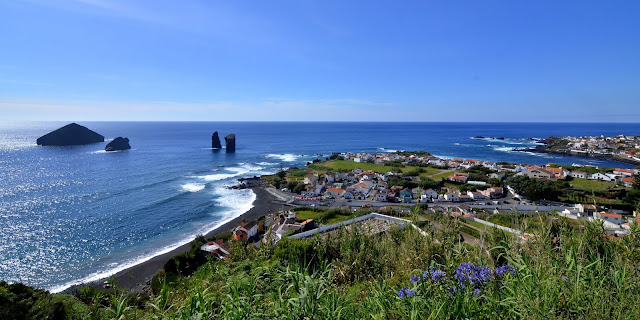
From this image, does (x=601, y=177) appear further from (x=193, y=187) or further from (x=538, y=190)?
(x=193, y=187)

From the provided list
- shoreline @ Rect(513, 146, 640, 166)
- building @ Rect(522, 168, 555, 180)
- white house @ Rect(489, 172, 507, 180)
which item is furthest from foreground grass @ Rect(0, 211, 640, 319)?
shoreline @ Rect(513, 146, 640, 166)

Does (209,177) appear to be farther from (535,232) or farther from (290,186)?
(535,232)

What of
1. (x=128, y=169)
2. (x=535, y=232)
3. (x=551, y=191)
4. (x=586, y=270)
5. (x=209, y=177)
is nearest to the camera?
(x=586, y=270)

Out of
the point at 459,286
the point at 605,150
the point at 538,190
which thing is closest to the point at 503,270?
the point at 459,286

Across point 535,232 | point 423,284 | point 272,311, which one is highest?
point 535,232

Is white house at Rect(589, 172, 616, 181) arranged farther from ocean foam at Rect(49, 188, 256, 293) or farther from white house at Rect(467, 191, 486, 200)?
ocean foam at Rect(49, 188, 256, 293)

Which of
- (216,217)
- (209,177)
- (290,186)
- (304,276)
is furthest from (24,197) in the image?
(304,276)
